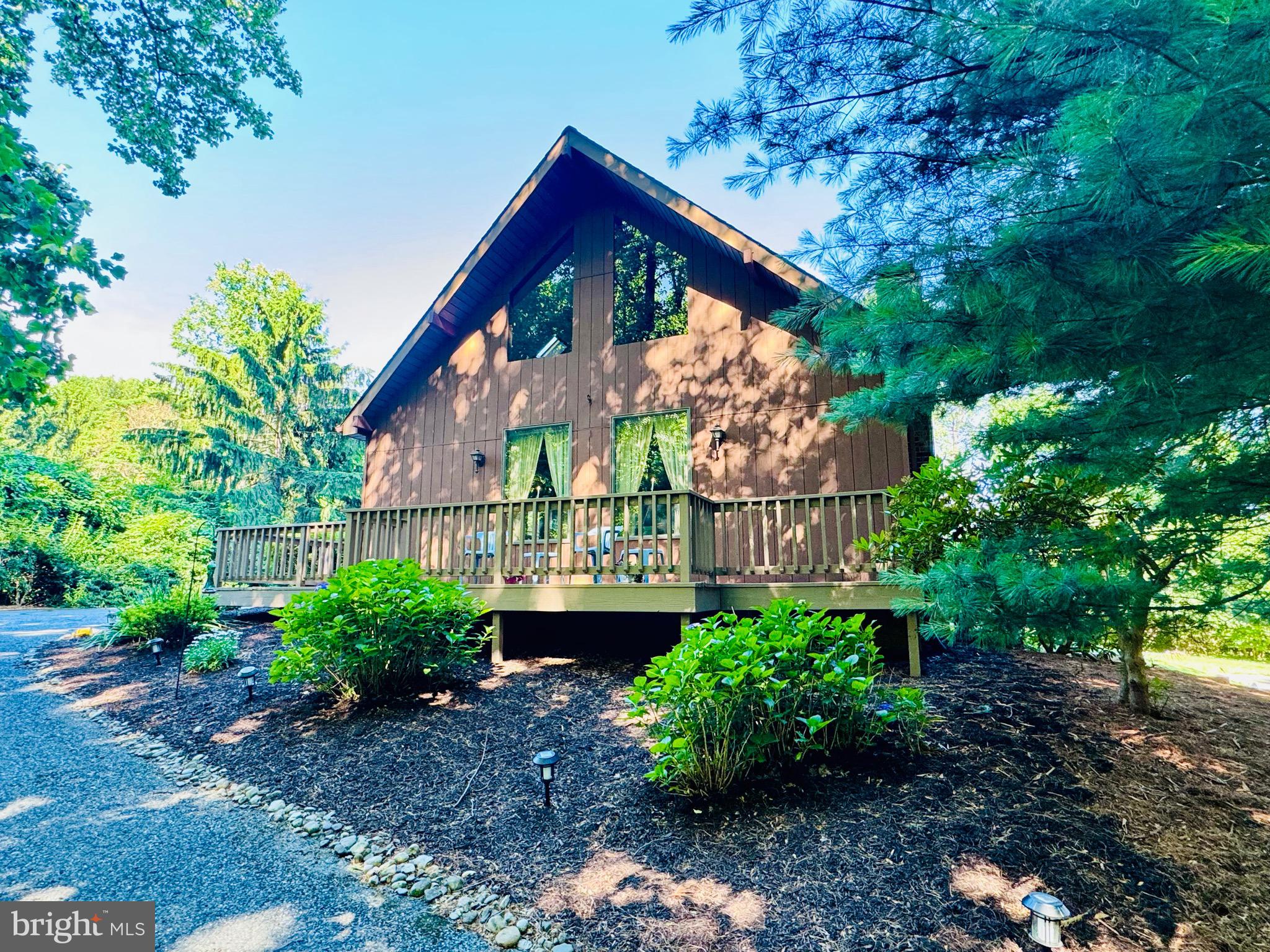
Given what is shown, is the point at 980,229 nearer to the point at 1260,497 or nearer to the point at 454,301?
the point at 1260,497

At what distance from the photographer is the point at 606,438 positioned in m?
8.50

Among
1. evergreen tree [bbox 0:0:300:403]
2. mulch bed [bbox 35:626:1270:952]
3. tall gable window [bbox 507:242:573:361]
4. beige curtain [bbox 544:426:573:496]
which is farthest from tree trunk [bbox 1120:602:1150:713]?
evergreen tree [bbox 0:0:300:403]

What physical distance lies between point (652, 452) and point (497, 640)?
3152mm

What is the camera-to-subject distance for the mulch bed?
2.46 meters

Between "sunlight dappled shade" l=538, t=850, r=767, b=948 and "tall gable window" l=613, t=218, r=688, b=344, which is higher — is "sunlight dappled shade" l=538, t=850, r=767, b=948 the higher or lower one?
the lower one

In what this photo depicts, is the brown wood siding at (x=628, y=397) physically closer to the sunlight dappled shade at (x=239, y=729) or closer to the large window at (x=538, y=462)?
the large window at (x=538, y=462)

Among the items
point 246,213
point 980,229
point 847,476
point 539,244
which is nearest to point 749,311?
point 847,476

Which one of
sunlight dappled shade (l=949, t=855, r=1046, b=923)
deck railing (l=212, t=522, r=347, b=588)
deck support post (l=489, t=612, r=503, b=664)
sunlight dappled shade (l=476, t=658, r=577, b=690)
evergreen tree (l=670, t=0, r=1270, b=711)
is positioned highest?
evergreen tree (l=670, t=0, r=1270, b=711)

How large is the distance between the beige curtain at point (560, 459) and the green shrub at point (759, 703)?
4957 mm

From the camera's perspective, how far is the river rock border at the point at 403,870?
8.53 feet

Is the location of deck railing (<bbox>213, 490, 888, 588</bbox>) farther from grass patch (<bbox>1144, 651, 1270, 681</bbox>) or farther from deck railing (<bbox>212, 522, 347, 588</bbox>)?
grass patch (<bbox>1144, 651, 1270, 681</bbox>)

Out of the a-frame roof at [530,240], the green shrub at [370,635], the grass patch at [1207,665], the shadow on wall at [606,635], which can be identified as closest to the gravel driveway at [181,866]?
the green shrub at [370,635]

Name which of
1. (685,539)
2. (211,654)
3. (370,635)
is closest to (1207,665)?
(685,539)

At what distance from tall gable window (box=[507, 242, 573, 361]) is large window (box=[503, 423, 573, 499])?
1.29m
